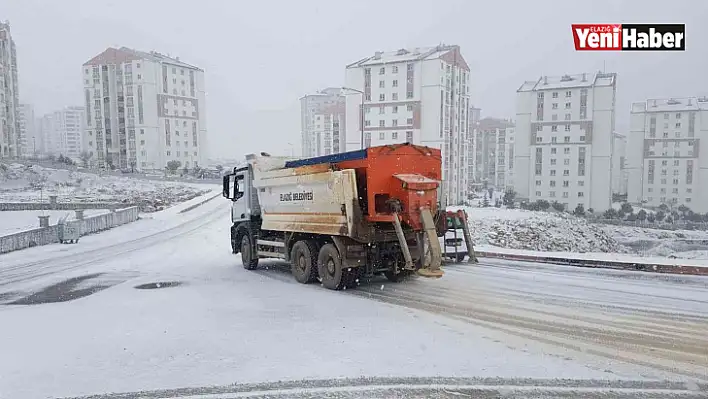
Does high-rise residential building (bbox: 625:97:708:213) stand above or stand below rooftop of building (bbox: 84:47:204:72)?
below

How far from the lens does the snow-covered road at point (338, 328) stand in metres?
5.29

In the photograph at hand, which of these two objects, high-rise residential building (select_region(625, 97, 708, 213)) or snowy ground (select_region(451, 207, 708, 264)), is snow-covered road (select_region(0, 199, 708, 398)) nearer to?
snowy ground (select_region(451, 207, 708, 264))

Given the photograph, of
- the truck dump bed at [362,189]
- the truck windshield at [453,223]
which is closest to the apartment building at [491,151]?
the truck windshield at [453,223]

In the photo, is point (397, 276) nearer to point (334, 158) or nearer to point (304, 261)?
point (304, 261)

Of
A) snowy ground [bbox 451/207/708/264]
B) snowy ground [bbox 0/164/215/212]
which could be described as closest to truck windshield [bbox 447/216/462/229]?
snowy ground [bbox 451/207/708/264]

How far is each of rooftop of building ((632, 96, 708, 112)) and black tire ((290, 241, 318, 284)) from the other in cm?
7420

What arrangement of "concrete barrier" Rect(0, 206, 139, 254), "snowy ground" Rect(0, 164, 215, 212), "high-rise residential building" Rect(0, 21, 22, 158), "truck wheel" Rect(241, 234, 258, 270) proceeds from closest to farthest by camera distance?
"truck wheel" Rect(241, 234, 258, 270)
"concrete barrier" Rect(0, 206, 139, 254)
"snowy ground" Rect(0, 164, 215, 212)
"high-rise residential building" Rect(0, 21, 22, 158)

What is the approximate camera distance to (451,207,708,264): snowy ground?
2287 centimetres

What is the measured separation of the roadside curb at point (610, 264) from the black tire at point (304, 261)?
617cm

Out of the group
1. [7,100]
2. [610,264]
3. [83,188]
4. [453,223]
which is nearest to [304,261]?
[453,223]

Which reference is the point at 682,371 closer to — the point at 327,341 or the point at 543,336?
the point at 543,336

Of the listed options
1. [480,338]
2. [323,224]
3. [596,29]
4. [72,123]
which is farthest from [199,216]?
[72,123]

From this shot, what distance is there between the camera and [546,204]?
54938 millimetres

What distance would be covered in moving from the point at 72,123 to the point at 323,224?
198 metres
